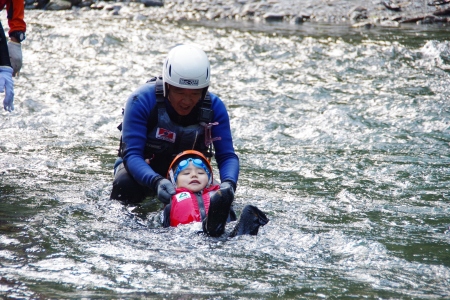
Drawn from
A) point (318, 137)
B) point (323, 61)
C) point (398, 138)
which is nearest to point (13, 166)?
point (318, 137)

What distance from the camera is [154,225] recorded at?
19.7 feet

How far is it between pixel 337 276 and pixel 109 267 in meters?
1.64

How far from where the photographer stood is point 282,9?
65.1ft

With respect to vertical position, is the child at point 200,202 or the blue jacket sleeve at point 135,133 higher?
the blue jacket sleeve at point 135,133

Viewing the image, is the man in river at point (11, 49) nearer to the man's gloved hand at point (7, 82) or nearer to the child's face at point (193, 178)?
the man's gloved hand at point (7, 82)

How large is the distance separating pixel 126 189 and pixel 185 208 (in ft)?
3.20

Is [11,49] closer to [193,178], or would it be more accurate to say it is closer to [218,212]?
[193,178]

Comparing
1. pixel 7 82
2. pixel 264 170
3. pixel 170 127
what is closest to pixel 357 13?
pixel 264 170

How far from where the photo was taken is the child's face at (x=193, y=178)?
5848mm

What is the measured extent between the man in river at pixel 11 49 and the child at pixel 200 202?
240cm

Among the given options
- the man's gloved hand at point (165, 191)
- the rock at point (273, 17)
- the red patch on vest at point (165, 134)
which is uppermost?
the red patch on vest at point (165, 134)

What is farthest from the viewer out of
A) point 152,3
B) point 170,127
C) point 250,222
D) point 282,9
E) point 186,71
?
point 152,3

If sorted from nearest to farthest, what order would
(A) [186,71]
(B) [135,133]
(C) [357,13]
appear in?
(A) [186,71] → (B) [135,133] → (C) [357,13]

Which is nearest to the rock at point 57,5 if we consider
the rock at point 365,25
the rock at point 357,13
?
the rock at point 357,13
